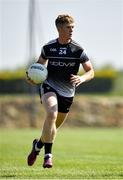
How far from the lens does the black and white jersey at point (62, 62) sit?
12.2 metres

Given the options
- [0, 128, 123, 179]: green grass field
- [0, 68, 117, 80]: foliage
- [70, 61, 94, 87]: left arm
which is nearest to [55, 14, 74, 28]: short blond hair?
[70, 61, 94, 87]: left arm

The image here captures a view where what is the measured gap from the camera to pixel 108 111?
40.7m

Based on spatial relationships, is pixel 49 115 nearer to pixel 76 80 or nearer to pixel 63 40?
pixel 76 80

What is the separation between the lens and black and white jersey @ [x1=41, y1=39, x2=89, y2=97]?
12.2 metres

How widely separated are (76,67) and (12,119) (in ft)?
87.8

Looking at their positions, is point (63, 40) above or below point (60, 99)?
above

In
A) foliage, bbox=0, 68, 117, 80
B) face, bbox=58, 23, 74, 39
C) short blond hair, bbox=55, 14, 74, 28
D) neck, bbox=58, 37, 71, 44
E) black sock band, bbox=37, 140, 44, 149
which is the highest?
short blond hair, bbox=55, 14, 74, 28

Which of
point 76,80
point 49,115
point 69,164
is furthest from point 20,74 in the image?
point 49,115

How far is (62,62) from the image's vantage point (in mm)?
12250

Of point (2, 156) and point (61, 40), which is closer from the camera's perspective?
point (61, 40)

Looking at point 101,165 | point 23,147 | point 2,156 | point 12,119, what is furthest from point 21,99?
point 101,165

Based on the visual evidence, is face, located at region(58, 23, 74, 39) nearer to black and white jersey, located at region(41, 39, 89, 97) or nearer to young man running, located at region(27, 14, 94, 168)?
young man running, located at region(27, 14, 94, 168)

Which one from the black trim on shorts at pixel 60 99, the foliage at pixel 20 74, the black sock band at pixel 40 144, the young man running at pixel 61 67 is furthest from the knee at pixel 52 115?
the foliage at pixel 20 74

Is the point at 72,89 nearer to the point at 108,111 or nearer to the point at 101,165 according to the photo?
the point at 101,165
